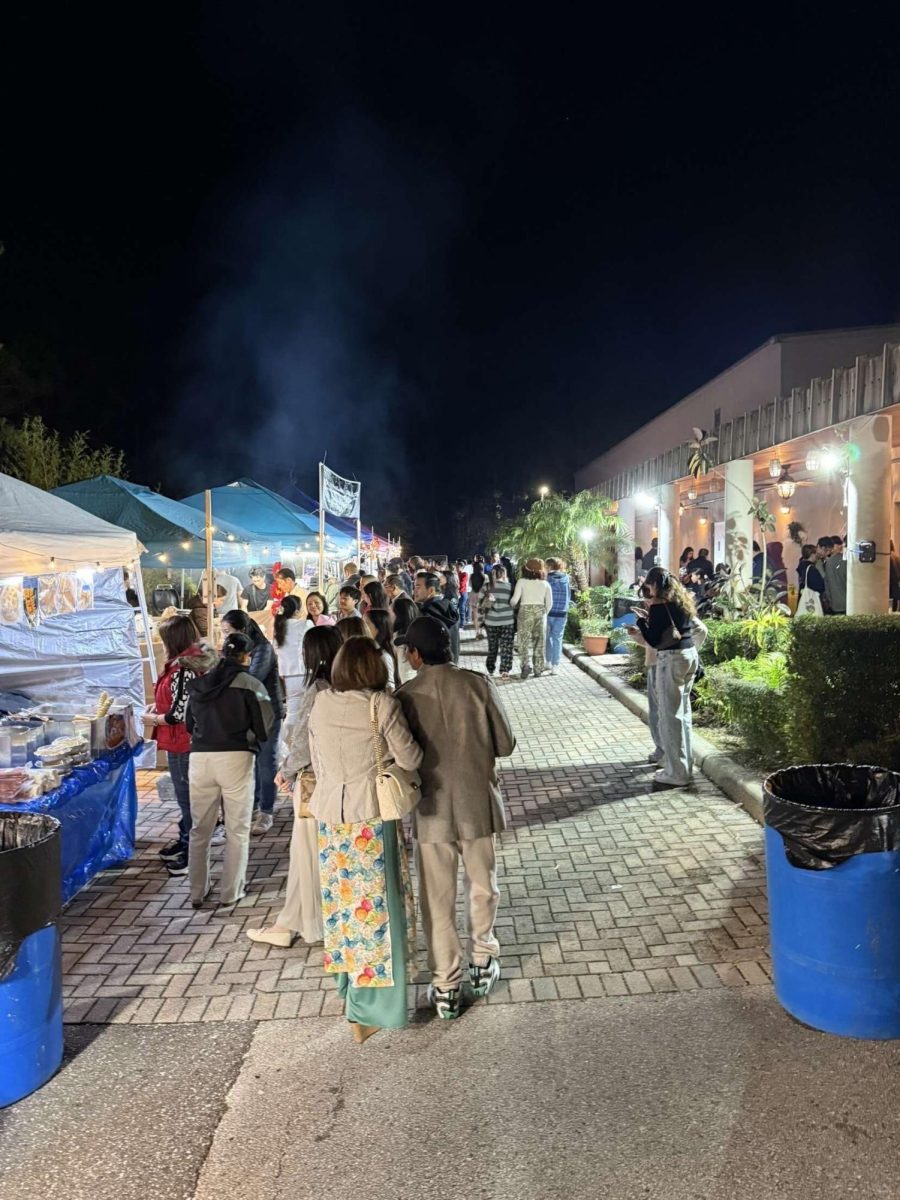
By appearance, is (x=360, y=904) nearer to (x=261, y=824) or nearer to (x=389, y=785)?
(x=389, y=785)

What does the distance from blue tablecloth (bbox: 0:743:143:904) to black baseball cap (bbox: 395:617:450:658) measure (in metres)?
2.22

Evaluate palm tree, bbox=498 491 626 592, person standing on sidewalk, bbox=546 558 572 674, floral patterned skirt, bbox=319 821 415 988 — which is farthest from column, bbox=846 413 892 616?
palm tree, bbox=498 491 626 592

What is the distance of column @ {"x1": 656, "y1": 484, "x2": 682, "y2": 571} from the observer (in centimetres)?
1865

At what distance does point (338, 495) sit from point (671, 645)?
376 inches

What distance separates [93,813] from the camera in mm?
5195

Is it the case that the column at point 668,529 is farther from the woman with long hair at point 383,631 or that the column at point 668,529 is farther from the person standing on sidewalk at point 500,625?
the woman with long hair at point 383,631

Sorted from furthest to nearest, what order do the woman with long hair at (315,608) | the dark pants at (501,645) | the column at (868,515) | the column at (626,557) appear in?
1. the column at (626,557)
2. the dark pants at (501,645)
3. the column at (868,515)
4. the woman with long hair at (315,608)

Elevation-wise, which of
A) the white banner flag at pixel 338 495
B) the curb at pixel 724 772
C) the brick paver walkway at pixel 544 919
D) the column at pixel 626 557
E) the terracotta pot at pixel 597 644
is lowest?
the brick paver walkway at pixel 544 919

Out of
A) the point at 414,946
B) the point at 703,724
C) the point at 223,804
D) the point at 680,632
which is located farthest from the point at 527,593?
the point at 414,946

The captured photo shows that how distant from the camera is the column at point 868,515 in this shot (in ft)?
31.8

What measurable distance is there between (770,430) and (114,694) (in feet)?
31.7

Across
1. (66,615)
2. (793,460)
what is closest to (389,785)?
(66,615)

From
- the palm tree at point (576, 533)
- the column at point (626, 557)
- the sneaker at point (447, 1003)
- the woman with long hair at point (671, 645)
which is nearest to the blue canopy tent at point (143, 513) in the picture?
the woman with long hair at point (671, 645)

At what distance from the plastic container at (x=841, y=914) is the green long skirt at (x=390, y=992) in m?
1.65
